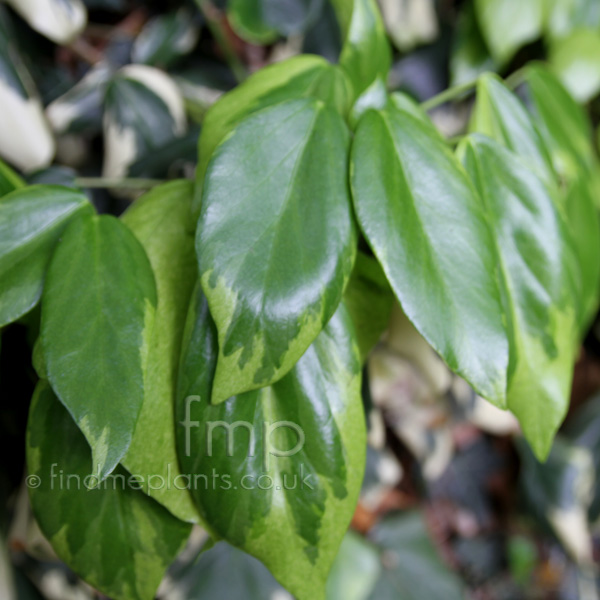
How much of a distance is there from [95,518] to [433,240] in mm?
273

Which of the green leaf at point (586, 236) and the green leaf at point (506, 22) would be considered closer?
the green leaf at point (586, 236)

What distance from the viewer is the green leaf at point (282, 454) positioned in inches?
13.3

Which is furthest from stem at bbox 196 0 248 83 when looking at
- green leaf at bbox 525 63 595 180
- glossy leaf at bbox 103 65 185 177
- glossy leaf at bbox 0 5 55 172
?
green leaf at bbox 525 63 595 180

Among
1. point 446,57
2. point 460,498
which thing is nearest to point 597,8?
point 446,57

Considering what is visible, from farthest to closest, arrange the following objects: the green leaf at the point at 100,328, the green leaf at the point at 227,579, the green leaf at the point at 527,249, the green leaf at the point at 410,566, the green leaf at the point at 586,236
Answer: the green leaf at the point at 410,566 → the green leaf at the point at 227,579 → the green leaf at the point at 586,236 → the green leaf at the point at 527,249 → the green leaf at the point at 100,328

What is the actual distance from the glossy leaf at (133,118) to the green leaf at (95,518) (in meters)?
0.31

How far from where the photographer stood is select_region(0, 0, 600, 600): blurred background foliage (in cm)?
54

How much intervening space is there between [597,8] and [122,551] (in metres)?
0.80

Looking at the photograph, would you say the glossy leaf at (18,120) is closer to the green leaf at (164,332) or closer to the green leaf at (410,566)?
the green leaf at (164,332)

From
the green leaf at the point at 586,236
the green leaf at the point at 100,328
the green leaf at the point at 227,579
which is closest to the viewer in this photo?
the green leaf at the point at 100,328

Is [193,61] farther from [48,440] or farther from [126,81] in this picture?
[48,440]

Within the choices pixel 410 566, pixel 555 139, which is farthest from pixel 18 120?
pixel 410 566

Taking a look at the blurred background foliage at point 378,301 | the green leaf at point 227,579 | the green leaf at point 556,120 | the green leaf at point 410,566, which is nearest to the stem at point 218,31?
the blurred background foliage at point 378,301

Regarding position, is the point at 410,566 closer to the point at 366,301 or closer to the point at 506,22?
the point at 366,301
